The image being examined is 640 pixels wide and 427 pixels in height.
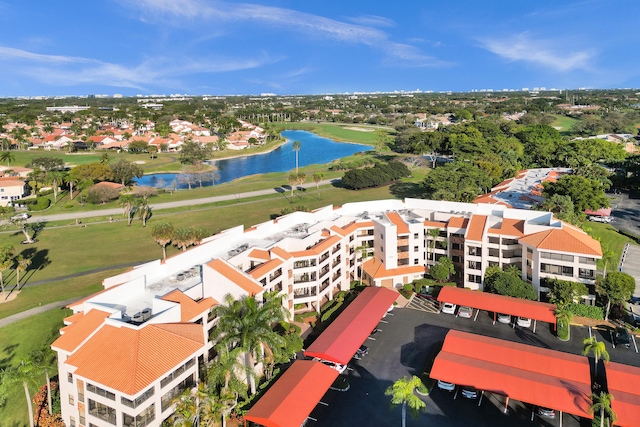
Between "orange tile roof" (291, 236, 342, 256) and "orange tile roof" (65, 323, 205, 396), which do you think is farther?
"orange tile roof" (291, 236, 342, 256)

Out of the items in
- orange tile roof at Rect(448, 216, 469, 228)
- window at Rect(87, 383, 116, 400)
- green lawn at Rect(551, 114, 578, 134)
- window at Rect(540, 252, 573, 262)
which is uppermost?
green lawn at Rect(551, 114, 578, 134)

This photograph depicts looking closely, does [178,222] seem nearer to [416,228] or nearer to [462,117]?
[416,228]

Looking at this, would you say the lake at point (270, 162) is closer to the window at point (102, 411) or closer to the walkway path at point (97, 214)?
the walkway path at point (97, 214)

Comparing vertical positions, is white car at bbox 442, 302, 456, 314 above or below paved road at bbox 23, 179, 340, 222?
below

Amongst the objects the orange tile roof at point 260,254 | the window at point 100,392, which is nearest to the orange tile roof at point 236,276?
the orange tile roof at point 260,254

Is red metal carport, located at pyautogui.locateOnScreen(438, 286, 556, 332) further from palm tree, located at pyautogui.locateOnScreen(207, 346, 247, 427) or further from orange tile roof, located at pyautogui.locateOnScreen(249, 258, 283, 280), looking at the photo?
palm tree, located at pyautogui.locateOnScreen(207, 346, 247, 427)

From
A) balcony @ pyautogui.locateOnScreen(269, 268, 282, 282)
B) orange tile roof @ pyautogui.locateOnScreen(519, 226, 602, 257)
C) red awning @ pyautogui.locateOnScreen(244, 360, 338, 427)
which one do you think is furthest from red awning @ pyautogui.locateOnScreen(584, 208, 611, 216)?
red awning @ pyautogui.locateOnScreen(244, 360, 338, 427)

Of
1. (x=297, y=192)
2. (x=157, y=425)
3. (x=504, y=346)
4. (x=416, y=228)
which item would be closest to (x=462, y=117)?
(x=297, y=192)
